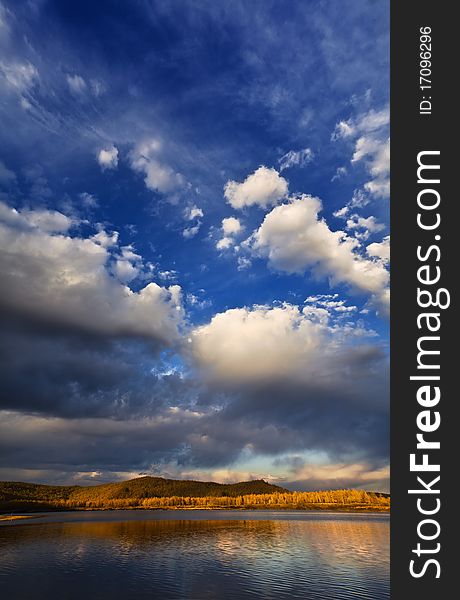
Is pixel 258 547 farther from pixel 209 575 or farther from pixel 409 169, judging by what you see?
pixel 409 169

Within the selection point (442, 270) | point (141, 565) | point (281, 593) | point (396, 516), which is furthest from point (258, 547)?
point (442, 270)

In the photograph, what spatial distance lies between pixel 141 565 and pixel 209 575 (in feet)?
44.0

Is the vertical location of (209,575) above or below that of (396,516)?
below

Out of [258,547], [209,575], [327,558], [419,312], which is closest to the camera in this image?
[419,312]

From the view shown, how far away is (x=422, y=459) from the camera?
756 inches

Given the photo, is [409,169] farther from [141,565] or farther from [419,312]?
[141,565]

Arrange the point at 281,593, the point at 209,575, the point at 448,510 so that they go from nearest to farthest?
the point at 448,510
the point at 281,593
the point at 209,575

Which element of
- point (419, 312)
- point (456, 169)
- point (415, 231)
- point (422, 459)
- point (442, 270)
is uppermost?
point (456, 169)

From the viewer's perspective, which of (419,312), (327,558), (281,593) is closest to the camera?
(419,312)

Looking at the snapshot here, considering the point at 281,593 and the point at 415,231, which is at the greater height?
the point at 415,231

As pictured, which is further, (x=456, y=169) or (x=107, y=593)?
(x=107, y=593)

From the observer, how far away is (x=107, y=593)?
44.9 metres

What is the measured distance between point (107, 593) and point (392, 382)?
41.3 m

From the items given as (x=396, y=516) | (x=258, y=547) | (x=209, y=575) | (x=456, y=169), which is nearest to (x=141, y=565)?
(x=209, y=575)
